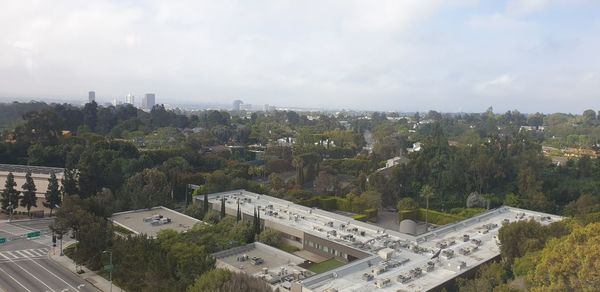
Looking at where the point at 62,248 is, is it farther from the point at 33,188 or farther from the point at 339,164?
the point at 339,164

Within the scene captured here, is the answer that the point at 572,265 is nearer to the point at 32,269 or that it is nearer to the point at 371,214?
the point at 371,214

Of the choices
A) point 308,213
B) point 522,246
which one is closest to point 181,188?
point 308,213

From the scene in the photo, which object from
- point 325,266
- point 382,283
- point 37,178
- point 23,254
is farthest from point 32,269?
point 382,283

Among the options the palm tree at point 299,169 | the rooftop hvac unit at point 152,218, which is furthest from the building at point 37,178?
the palm tree at point 299,169

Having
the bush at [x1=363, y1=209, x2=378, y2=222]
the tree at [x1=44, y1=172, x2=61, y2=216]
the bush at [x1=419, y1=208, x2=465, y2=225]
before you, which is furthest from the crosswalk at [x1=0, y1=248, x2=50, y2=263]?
the bush at [x1=419, y1=208, x2=465, y2=225]

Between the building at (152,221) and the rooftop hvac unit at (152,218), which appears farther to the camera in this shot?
the rooftop hvac unit at (152,218)

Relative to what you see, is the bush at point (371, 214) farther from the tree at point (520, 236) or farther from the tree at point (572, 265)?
the tree at point (572, 265)
